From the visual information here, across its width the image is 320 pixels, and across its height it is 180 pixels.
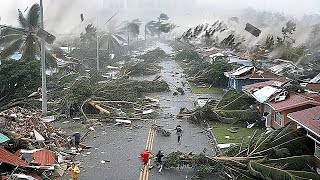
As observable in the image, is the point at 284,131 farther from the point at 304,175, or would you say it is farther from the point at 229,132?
the point at 229,132

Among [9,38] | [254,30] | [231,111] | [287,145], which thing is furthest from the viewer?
[254,30]

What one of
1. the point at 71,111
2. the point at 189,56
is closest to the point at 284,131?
the point at 71,111

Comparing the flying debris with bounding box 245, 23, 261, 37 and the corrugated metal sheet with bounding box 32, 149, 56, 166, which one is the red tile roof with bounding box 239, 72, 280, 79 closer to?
the flying debris with bounding box 245, 23, 261, 37

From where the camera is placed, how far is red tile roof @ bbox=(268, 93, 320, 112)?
18.2 m

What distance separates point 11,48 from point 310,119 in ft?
67.4

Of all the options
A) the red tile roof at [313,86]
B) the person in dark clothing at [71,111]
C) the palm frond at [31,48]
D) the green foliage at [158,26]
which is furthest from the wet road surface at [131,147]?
the green foliage at [158,26]

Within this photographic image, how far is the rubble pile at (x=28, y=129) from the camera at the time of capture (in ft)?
53.7

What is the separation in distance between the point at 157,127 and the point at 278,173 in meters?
10.5

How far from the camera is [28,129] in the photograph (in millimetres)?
17094

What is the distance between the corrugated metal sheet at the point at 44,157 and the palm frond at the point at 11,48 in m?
15.0

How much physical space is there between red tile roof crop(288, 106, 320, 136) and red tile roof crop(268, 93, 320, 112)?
2453 mm

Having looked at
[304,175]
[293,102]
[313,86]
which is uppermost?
[304,175]

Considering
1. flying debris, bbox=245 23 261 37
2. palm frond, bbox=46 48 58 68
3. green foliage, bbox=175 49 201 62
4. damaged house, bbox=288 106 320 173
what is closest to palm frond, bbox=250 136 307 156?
damaged house, bbox=288 106 320 173

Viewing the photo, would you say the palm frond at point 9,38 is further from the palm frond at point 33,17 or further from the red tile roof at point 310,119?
the red tile roof at point 310,119
